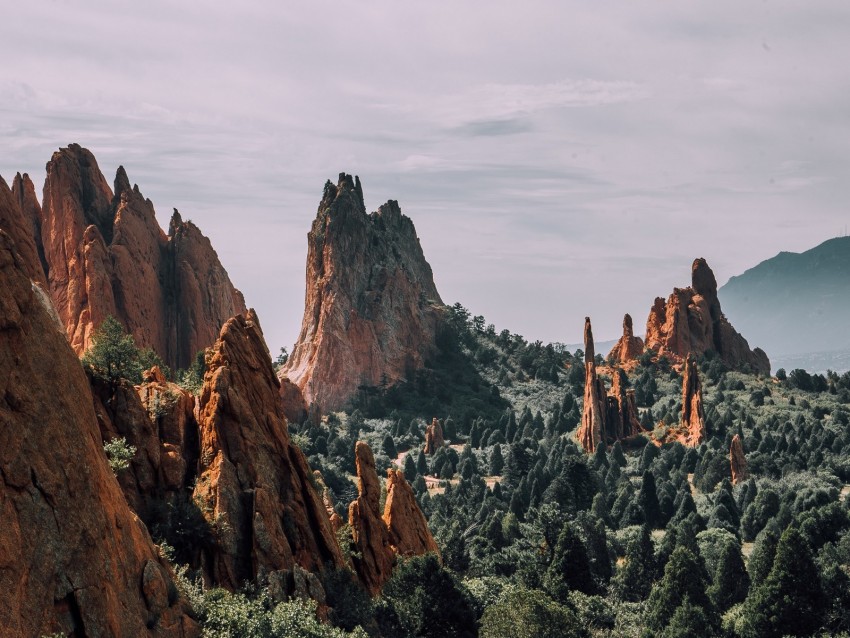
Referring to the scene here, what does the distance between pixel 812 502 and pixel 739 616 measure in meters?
38.3

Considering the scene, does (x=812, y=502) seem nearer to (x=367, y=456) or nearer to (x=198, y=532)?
(x=367, y=456)

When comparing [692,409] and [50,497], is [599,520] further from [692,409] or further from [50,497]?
[50,497]

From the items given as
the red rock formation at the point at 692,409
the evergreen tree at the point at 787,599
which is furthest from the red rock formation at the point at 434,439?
the evergreen tree at the point at 787,599

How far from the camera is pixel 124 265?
12950cm

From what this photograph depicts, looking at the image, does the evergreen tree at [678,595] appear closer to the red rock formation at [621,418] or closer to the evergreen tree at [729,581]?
the evergreen tree at [729,581]

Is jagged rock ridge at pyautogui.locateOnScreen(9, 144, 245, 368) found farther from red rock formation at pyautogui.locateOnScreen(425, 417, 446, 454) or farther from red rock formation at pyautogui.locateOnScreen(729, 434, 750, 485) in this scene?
red rock formation at pyautogui.locateOnScreen(729, 434, 750, 485)

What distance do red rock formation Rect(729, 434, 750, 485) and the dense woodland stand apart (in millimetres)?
1574

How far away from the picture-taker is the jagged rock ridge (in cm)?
12531

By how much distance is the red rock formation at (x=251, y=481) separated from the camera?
50688mm

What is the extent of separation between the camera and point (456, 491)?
131 meters

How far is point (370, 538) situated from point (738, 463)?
76684 mm

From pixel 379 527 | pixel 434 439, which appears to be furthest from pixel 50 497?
pixel 434 439

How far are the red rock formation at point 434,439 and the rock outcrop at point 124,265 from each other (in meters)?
37.7

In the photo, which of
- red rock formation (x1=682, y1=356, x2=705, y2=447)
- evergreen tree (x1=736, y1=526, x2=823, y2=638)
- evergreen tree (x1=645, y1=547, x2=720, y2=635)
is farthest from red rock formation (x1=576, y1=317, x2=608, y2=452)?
evergreen tree (x1=736, y1=526, x2=823, y2=638)
